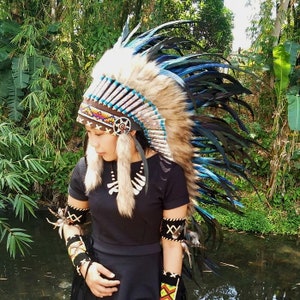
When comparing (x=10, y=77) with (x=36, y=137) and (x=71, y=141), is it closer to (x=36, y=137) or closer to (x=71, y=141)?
(x=36, y=137)

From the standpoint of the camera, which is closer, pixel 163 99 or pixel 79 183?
pixel 163 99

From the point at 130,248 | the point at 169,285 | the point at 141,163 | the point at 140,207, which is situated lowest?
the point at 169,285

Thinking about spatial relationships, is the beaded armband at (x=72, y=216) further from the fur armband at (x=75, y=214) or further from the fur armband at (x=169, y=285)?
the fur armband at (x=169, y=285)

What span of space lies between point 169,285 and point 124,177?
15.0 inches

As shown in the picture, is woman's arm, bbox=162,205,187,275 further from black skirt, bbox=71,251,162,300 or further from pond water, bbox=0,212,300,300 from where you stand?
pond water, bbox=0,212,300,300

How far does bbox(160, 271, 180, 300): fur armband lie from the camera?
1211 millimetres

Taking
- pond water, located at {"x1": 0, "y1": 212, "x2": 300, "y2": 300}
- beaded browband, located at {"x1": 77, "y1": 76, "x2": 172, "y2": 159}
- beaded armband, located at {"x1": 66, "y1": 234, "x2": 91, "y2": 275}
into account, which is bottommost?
pond water, located at {"x1": 0, "y1": 212, "x2": 300, "y2": 300}

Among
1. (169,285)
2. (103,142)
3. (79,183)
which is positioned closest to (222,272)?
(169,285)

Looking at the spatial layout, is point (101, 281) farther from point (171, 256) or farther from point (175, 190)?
point (175, 190)

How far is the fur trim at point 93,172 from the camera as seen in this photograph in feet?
3.92

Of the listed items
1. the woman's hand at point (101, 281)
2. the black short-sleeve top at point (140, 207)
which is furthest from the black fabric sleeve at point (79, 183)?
the woman's hand at point (101, 281)

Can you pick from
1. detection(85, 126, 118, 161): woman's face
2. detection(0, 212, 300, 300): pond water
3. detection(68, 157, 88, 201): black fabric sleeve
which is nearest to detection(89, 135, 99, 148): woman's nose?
detection(85, 126, 118, 161): woman's face

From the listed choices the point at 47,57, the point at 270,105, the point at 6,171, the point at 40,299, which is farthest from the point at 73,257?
the point at 270,105

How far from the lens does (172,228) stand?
1184mm
